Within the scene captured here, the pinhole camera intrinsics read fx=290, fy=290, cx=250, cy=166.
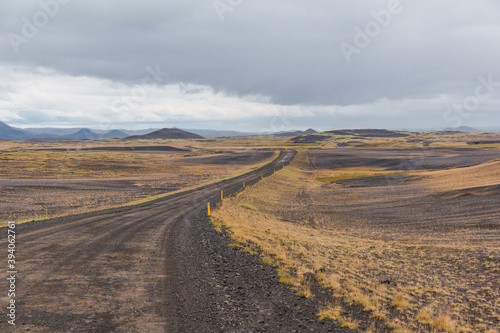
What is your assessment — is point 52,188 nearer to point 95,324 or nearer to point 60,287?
point 60,287

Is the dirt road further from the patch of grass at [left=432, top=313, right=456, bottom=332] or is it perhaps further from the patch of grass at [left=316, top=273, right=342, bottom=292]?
the patch of grass at [left=432, top=313, right=456, bottom=332]

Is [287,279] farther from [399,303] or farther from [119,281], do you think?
[119,281]

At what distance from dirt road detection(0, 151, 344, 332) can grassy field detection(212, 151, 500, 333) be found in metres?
2.19

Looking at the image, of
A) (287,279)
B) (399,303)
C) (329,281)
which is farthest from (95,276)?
(399,303)

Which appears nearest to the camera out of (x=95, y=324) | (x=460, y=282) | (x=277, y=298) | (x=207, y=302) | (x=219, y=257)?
(x=95, y=324)

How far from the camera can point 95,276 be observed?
1062cm

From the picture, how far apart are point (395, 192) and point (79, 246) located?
118 ft

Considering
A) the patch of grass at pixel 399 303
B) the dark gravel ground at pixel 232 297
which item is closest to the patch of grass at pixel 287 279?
the dark gravel ground at pixel 232 297

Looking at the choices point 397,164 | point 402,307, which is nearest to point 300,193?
point 402,307

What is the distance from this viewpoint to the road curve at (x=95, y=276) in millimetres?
7754

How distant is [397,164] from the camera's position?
7625cm

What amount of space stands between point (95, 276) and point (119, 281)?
1074 mm

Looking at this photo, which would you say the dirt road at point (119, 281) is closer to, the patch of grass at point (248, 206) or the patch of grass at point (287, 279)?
the patch of grass at point (287, 279)

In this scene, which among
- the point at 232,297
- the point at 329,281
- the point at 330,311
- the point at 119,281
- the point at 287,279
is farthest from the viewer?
the point at 329,281
